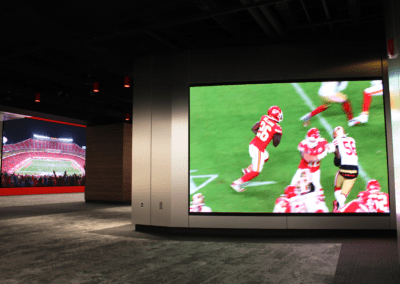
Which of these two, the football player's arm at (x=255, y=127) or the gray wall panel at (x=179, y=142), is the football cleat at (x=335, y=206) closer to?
the football player's arm at (x=255, y=127)

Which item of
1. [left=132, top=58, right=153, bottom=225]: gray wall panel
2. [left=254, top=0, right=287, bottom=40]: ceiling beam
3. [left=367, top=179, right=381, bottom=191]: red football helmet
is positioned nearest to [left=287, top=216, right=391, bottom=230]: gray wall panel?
[left=367, top=179, right=381, bottom=191]: red football helmet

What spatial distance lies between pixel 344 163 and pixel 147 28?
14.8 feet

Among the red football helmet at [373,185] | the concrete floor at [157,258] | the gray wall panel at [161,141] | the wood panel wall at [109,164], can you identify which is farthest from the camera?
the wood panel wall at [109,164]

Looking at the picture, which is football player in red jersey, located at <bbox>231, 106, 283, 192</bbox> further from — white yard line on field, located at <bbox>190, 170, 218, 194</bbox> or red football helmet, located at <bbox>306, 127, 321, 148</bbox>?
red football helmet, located at <bbox>306, 127, 321, 148</bbox>

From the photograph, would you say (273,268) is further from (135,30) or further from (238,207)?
(135,30)

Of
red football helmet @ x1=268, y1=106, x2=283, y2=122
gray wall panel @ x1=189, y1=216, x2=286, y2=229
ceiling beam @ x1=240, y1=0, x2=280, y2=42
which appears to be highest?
ceiling beam @ x1=240, y1=0, x2=280, y2=42

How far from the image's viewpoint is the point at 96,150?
51.6 feet

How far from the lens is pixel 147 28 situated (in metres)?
6.03

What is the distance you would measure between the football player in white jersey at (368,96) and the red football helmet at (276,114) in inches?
55.9

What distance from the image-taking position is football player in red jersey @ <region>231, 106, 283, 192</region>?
21.6 ft

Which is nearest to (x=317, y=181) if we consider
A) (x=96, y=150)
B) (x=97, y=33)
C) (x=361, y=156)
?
(x=361, y=156)

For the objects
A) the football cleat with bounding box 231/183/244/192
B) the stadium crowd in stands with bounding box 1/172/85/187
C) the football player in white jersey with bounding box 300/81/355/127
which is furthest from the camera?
the stadium crowd in stands with bounding box 1/172/85/187

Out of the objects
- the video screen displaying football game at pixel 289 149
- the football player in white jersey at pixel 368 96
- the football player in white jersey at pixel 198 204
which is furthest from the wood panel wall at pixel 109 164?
the football player in white jersey at pixel 368 96

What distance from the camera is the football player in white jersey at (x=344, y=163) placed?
6.32 metres
